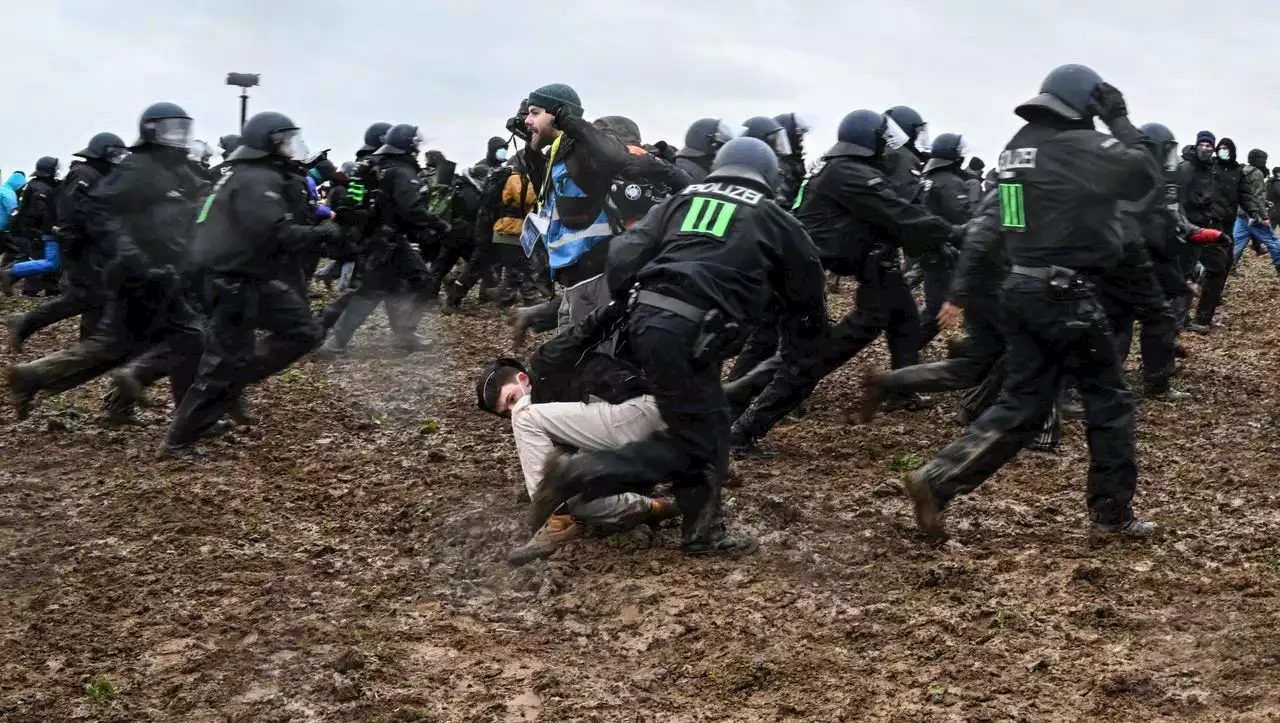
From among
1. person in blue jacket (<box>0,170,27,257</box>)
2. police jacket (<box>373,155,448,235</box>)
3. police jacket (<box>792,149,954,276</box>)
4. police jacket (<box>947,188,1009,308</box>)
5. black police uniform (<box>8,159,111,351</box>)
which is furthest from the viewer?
person in blue jacket (<box>0,170,27,257</box>)

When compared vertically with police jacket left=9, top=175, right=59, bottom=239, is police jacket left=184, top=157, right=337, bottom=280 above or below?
above

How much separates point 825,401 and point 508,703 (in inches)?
213

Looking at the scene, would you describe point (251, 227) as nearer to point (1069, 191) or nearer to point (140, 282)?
point (140, 282)

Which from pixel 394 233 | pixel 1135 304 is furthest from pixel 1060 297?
pixel 394 233

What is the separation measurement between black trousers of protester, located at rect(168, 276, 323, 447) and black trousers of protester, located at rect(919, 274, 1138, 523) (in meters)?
4.38

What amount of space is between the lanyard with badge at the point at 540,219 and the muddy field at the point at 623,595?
1348 mm

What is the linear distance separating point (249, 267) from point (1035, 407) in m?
4.80

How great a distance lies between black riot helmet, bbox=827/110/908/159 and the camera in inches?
315

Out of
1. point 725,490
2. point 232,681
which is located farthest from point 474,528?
point 232,681

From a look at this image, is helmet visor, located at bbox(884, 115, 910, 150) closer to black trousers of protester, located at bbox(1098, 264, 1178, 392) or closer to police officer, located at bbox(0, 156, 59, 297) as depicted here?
black trousers of protester, located at bbox(1098, 264, 1178, 392)

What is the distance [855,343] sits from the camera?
8.34m

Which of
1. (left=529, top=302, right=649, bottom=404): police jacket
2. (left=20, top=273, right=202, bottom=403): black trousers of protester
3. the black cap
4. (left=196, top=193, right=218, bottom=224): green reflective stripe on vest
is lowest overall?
(left=20, top=273, right=202, bottom=403): black trousers of protester

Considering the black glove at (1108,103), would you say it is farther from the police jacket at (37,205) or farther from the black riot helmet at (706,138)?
the police jacket at (37,205)

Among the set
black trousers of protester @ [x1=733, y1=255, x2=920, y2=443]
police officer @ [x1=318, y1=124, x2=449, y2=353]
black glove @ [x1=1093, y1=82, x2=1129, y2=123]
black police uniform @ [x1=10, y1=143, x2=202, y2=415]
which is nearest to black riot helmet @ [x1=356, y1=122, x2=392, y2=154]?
police officer @ [x1=318, y1=124, x2=449, y2=353]
